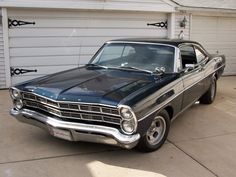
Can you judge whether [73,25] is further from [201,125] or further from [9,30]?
[201,125]

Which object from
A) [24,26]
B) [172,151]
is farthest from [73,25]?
[172,151]

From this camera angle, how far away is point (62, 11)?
9.33 metres

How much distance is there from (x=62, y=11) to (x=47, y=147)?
5.35m

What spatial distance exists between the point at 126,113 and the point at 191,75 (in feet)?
7.01

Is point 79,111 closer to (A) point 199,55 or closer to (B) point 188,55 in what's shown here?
(B) point 188,55

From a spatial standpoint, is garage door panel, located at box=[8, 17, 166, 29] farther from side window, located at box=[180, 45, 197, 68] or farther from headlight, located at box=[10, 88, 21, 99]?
headlight, located at box=[10, 88, 21, 99]

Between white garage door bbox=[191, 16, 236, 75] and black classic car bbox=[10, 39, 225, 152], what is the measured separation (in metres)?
5.53

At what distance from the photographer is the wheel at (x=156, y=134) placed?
182 inches

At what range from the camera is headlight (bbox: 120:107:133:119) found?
4108mm

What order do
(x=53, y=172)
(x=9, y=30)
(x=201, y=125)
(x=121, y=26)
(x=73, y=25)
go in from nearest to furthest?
(x=53, y=172) → (x=201, y=125) → (x=9, y=30) → (x=73, y=25) → (x=121, y=26)

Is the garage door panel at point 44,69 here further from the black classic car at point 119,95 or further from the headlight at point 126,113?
the headlight at point 126,113

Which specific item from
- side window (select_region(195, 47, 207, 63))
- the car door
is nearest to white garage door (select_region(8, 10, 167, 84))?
side window (select_region(195, 47, 207, 63))

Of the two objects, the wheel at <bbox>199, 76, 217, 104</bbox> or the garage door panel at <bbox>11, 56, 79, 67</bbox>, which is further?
the garage door panel at <bbox>11, 56, 79, 67</bbox>

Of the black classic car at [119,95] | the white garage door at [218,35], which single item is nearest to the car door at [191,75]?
the black classic car at [119,95]
